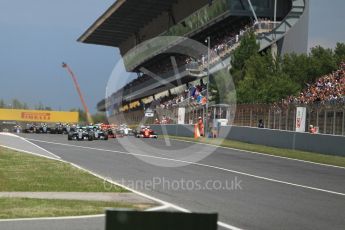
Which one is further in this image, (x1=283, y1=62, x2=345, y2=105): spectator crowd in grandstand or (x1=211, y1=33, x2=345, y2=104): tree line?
(x1=211, y1=33, x2=345, y2=104): tree line

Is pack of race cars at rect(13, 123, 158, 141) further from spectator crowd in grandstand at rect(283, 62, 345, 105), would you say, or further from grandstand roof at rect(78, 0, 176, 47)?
grandstand roof at rect(78, 0, 176, 47)

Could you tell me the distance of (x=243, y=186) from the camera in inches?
625

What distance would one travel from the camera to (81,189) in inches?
549

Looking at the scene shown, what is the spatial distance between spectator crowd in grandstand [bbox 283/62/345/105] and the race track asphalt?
35.5 feet

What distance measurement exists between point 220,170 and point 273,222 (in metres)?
9.98

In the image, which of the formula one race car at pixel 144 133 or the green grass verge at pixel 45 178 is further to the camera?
the formula one race car at pixel 144 133

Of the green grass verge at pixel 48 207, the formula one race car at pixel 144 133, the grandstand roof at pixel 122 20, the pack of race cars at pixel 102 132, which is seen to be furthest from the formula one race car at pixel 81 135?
the grandstand roof at pixel 122 20

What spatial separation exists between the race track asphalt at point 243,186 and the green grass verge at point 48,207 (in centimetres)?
156

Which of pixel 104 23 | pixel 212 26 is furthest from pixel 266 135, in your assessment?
pixel 104 23

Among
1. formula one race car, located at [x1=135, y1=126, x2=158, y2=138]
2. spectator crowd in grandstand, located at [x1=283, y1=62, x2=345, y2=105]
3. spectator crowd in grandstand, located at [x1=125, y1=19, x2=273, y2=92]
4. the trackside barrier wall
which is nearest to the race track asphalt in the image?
the trackside barrier wall

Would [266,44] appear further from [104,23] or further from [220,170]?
[104,23]

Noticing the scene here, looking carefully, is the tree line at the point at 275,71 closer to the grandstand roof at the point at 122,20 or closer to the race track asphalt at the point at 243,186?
the race track asphalt at the point at 243,186

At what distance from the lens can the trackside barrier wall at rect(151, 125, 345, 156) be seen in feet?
98.6

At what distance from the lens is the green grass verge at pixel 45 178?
46.0 ft
